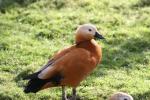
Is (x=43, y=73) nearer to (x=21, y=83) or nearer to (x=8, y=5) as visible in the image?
(x=21, y=83)

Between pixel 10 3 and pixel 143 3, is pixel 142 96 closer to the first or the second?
pixel 143 3

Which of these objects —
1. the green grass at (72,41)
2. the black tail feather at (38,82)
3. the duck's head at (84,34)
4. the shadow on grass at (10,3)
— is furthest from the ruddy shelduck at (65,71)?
the shadow on grass at (10,3)

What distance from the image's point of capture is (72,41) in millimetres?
8906

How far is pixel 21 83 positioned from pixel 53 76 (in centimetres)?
123

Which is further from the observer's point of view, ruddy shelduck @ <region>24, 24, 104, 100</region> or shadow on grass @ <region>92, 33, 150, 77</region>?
shadow on grass @ <region>92, 33, 150, 77</region>

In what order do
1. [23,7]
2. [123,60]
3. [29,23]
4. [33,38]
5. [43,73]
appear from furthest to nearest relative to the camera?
[23,7] → [29,23] → [33,38] → [123,60] → [43,73]

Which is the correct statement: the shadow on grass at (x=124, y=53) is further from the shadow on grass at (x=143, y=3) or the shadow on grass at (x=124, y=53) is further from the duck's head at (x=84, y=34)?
the shadow on grass at (x=143, y=3)

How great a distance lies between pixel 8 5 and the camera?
34.4 feet

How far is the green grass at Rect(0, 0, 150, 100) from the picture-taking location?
23.7 feet

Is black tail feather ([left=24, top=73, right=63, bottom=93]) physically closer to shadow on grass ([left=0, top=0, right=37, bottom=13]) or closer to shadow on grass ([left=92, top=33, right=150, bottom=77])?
shadow on grass ([left=92, top=33, right=150, bottom=77])

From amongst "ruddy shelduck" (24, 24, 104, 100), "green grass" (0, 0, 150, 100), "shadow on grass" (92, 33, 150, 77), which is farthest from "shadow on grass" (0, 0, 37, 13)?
"ruddy shelduck" (24, 24, 104, 100)

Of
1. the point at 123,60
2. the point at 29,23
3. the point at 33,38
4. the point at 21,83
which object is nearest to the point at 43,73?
the point at 21,83

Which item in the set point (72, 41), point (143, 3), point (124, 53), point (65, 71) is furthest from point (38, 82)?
point (143, 3)

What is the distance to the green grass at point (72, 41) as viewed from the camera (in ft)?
23.7
